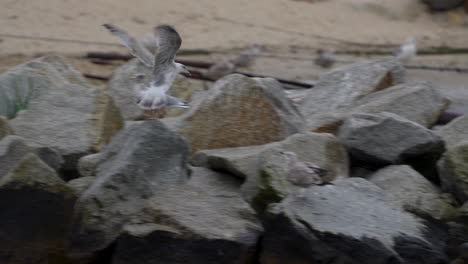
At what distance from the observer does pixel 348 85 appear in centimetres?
707

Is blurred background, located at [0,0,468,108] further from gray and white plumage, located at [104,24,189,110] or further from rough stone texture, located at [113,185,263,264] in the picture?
rough stone texture, located at [113,185,263,264]

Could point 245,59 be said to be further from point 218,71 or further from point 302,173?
point 302,173

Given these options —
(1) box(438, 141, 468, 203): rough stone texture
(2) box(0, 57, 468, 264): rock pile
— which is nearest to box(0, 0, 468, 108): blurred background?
(2) box(0, 57, 468, 264): rock pile

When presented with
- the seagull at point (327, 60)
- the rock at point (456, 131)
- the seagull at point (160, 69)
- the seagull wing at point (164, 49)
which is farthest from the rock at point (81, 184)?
the seagull at point (327, 60)

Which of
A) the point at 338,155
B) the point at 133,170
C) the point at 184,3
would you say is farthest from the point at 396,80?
the point at 184,3

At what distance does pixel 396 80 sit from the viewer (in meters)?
7.17

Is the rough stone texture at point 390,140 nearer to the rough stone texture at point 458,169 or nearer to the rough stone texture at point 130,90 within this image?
the rough stone texture at point 458,169

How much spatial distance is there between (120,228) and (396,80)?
10.9ft

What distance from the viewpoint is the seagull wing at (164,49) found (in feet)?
16.3

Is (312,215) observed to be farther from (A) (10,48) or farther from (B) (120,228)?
(A) (10,48)

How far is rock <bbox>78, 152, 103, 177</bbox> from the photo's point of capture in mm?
5410

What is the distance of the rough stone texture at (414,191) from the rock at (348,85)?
1.35 metres

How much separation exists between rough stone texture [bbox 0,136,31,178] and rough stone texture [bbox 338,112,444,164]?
222 cm

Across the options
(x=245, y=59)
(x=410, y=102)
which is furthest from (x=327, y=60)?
(x=410, y=102)
